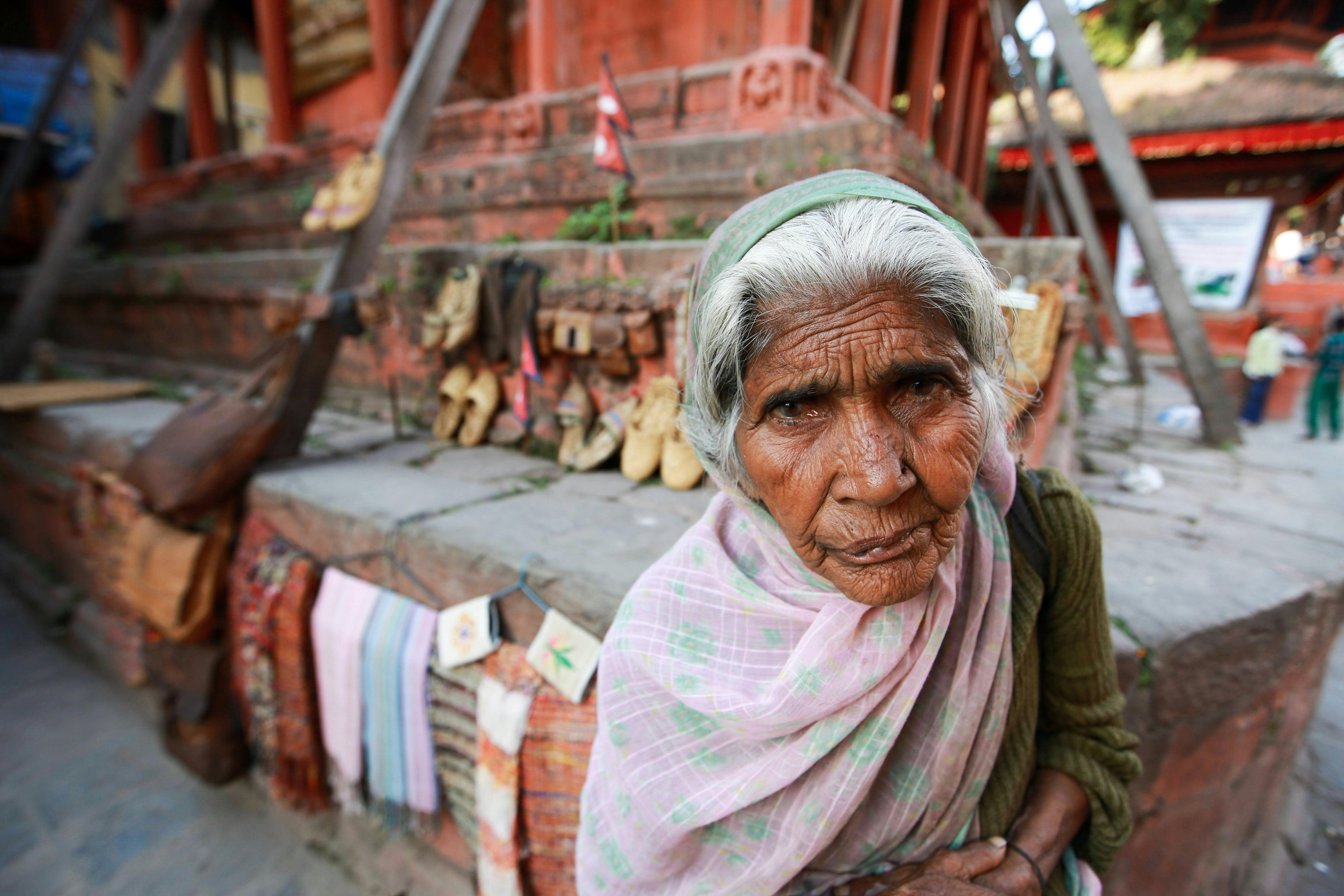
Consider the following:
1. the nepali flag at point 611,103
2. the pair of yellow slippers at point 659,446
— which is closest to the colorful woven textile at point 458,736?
the pair of yellow slippers at point 659,446

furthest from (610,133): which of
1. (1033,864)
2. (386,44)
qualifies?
(386,44)

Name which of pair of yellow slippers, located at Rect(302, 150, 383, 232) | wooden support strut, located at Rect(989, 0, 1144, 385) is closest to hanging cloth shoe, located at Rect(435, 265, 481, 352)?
pair of yellow slippers, located at Rect(302, 150, 383, 232)

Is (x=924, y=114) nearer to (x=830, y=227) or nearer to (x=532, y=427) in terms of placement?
(x=532, y=427)

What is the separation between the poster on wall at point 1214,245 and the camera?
407 inches

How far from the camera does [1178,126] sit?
398 inches

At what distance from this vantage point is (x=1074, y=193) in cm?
657

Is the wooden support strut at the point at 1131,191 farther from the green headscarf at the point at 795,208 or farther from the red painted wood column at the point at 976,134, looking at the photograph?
the red painted wood column at the point at 976,134

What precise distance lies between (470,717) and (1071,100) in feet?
54.4

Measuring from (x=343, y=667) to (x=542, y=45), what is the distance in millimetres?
6479

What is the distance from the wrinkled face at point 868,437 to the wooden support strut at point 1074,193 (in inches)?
274

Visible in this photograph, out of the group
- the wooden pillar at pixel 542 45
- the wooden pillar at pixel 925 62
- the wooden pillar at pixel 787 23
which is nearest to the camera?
the wooden pillar at pixel 787 23

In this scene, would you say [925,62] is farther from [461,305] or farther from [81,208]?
[81,208]

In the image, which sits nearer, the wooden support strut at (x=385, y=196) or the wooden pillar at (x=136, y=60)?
the wooden support strut at (x=385, y=196)

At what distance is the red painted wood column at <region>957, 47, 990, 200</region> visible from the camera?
39.6ft
